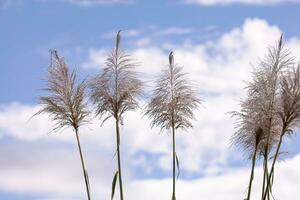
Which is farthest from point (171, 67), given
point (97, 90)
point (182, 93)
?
point (97, 90)

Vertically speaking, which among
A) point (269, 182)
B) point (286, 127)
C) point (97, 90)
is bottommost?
point (269, 182)

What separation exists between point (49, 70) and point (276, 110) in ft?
10.8

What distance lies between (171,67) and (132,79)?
733 mm

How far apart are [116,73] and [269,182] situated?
2609 millimetres

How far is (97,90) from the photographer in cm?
906

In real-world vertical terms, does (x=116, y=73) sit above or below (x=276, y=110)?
above

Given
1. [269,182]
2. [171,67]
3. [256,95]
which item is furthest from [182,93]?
[269,182]

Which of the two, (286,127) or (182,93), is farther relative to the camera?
(182,93)

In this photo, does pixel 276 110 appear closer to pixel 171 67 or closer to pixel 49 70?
pixel 171 67

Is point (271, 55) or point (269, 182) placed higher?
point (271, 55)

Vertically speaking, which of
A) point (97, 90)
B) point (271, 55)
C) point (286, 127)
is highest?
point (271, 55)

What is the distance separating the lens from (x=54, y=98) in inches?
362

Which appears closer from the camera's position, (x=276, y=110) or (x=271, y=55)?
(x=276, y=110)

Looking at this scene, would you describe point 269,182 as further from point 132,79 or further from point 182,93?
point 132,79
